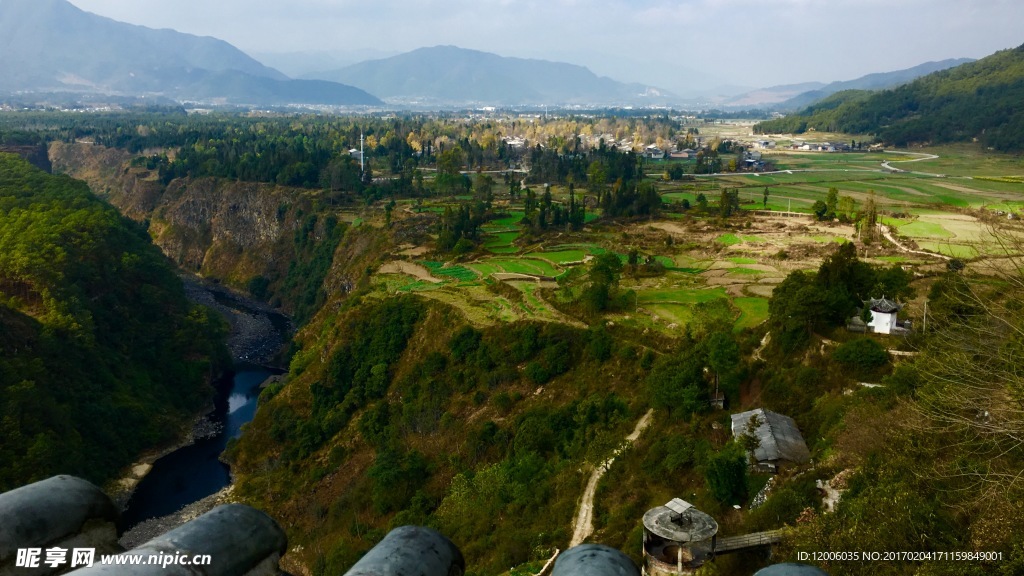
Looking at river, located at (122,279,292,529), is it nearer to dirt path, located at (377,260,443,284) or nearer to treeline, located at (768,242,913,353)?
dirt path, located at (377,260,443,284)

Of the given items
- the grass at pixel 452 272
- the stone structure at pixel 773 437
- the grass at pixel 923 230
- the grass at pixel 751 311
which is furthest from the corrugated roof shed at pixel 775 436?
the grass at pixel 923 230

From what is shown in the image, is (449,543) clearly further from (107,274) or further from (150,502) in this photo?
(107,274)

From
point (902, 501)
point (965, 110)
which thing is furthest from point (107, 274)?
point (965, 110)

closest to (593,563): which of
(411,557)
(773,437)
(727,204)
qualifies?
(411,557)

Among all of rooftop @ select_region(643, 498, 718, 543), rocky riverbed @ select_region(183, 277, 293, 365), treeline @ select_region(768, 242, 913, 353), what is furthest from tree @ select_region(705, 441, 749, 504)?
rocky riverbed @ select_region(183, 277, 293, 365)

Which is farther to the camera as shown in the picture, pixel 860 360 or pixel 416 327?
pixel 416 327

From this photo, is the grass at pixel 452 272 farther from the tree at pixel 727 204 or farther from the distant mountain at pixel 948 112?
the distant mountain at pixel 948 112
